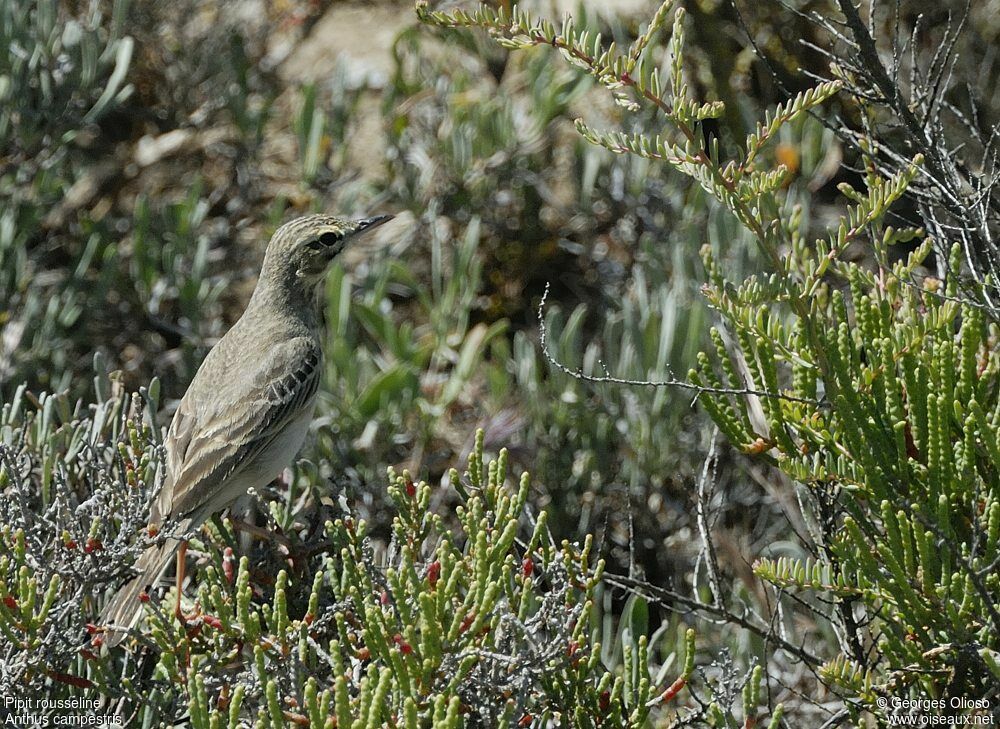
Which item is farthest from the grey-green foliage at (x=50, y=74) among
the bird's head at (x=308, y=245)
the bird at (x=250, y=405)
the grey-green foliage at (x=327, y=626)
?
the grey-green foliage at (x=327, y=626)

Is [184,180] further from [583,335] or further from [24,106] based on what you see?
[583,335]

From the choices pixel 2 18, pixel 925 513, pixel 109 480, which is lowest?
pixel 109 480

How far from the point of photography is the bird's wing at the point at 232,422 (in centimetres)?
396

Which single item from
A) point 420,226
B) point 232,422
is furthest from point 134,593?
point 420,226

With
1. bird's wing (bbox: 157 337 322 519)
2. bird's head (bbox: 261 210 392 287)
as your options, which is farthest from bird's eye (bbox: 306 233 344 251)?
bird's wing (bbox: 157 337 322 519)

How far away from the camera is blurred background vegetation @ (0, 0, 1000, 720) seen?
5289mm

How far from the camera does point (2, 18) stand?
5.69 metres

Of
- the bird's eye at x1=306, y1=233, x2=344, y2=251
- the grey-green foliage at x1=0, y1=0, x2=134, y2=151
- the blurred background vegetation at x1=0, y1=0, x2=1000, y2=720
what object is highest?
the grey-green foliage at x1=0, y1=0, x2=134, y2=151

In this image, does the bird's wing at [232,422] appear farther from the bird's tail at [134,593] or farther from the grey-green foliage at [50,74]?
the grey-green foliage at [50,74]

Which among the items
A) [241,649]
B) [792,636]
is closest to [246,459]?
[241,649]

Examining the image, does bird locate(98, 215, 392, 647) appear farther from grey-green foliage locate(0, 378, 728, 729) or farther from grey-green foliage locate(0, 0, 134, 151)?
grey-green foliage locate(0, 0, 134, 151)

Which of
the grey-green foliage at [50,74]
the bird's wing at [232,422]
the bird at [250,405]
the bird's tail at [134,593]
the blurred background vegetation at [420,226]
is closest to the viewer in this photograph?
the bird's tail at [134,593]

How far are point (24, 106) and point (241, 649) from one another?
3.58 m

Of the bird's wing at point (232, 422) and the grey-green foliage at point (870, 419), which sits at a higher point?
the grey-green foliage at point (870, 419)
